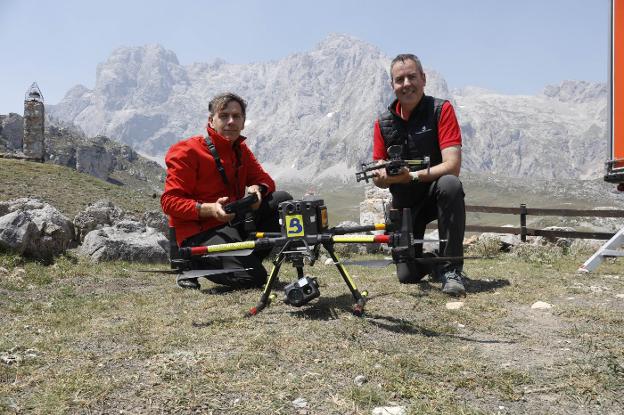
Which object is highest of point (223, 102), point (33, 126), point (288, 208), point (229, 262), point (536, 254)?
point (33, 126)

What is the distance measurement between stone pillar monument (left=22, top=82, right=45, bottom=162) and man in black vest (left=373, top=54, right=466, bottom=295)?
5422cm

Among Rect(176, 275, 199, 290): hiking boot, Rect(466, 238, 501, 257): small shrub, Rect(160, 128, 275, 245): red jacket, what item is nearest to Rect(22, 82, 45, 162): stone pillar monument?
Rect(466, 238, 501, 257): small shrub

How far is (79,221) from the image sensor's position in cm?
1288

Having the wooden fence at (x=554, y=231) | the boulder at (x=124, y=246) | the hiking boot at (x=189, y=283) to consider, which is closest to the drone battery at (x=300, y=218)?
the hiking boot at (x=189, y=283)

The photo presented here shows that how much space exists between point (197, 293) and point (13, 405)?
3476 mm

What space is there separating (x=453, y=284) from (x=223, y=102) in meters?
3.73

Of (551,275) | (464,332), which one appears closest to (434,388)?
(464,332)

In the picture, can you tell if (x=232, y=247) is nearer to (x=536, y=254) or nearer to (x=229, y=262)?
(x=229, y=262)

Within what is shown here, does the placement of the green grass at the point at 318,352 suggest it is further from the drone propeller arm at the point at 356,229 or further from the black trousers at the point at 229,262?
the drone propeller arm at the point at 356,229

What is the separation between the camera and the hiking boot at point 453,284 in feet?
18.8

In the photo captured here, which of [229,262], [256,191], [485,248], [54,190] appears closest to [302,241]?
[229,262]

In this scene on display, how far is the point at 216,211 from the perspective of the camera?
577 cm

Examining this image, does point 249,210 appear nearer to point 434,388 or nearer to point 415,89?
point 415,89

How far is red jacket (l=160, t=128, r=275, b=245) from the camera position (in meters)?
6.23
